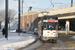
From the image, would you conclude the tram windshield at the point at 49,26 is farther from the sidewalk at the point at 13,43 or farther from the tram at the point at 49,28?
the sidewalk at the point at 13,43

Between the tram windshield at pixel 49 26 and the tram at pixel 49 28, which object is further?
the tram windshield at pixel 49 26

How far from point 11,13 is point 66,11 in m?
48.8

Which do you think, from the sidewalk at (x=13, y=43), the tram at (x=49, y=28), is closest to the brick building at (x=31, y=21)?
the sidewalk at (x=13, y=43)

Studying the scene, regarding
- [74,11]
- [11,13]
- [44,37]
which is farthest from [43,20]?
[11,13]

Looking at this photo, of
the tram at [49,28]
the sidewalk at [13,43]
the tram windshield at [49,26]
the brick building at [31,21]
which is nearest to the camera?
the sidewalk at [13,43]

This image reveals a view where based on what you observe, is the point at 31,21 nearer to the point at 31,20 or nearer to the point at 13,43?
the point at 31,20

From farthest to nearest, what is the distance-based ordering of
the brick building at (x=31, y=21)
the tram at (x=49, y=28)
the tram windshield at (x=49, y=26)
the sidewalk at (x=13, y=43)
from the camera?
the brick building at (x=31, y=21), the tram windshield at (x=49, y=26), the tram at (x=49, y=28), the sidewalk at (x=13, y=43)

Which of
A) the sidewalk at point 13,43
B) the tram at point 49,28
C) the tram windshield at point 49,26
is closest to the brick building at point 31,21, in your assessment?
the sidewalk at point 13,43

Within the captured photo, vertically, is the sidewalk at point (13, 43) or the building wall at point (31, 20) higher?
the building wall at point (31, 20)

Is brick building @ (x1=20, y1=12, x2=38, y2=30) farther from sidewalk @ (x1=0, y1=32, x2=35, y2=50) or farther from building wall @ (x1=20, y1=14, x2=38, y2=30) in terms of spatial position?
sidewalk @ (x1=0, y1=32, x2=35, y2=50)

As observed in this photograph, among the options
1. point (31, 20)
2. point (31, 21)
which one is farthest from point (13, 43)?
point (31, 20)

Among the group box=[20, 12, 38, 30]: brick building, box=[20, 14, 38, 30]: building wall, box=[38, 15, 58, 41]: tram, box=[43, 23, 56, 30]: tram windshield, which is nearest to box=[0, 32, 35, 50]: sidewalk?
box=[38, 15, 58, 41]: tram

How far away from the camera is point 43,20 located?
16547 mm

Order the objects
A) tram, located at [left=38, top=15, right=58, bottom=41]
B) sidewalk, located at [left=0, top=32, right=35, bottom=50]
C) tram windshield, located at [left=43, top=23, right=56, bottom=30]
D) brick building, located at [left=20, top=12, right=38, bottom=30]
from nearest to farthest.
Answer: sidewalk, located at [left=0, top=32, right=35, bottom=50] < tram, located at [left=38, top=15, right=58, bottom=41] < tram windshield, located at [left=43, top=23, right=56, bottom=30] < brick building, located at [left=20, top=12, right=38, bottom=30]
